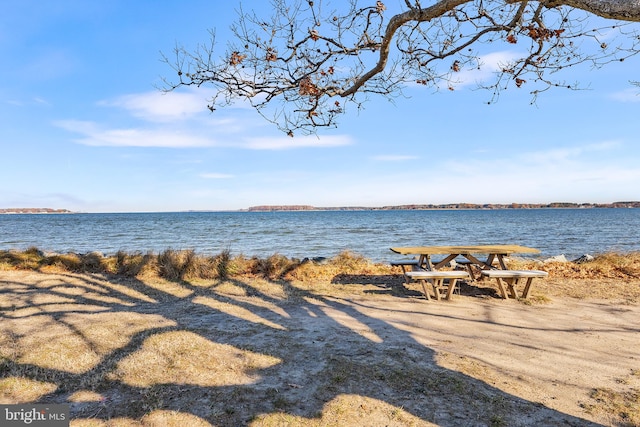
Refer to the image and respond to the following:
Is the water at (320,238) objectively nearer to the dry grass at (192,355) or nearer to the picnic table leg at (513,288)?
the dry grass at (192,355)

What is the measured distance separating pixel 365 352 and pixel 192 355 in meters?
1.99

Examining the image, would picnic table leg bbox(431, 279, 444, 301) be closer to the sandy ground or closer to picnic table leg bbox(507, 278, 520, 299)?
the sandy ground

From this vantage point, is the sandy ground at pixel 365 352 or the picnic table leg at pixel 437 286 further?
the picnic table leg at pixel 437 286

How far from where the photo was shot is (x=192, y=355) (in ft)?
14.3

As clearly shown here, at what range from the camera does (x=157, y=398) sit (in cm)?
339

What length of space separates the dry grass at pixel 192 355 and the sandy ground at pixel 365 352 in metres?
0.02

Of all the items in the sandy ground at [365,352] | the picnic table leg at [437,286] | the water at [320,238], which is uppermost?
the picnic table leg at [437,286]

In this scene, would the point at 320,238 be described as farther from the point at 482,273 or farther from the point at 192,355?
the point at 192,355

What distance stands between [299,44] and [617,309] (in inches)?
269

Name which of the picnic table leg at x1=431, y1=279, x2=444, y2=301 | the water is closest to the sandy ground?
the picnic table leg at x1=431, y1=279, x2=444, y2=301

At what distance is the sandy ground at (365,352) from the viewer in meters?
3.30

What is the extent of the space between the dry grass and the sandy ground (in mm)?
23

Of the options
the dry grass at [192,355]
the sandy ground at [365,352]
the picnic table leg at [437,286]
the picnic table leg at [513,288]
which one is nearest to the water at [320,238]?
the dry grass at [192,355]

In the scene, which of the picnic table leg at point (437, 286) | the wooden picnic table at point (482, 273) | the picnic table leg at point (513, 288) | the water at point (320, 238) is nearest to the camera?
the wooden picnic table at point (482, 273)
